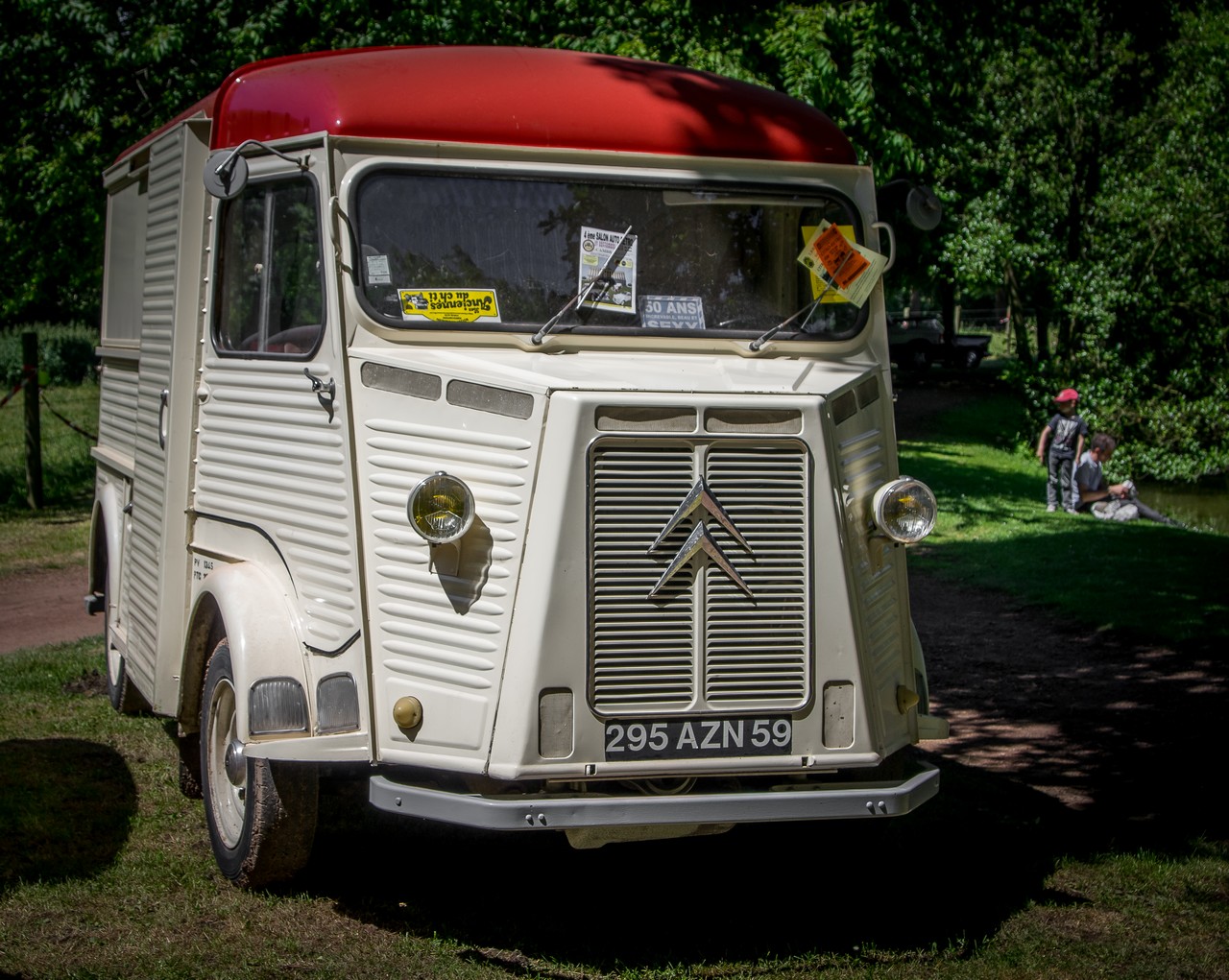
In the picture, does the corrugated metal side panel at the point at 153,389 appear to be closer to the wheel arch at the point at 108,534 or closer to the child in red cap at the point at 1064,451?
the wheel arch at the point at 108,534

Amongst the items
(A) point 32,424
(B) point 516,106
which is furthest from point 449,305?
(A) point 32,424

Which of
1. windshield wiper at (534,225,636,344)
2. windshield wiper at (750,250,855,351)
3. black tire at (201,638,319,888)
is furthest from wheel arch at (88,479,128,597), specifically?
windshield wiper at (750,250,855,351)

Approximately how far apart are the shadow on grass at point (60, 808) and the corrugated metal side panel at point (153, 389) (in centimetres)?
57

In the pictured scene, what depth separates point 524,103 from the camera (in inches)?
199

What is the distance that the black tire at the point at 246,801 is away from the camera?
16.0 ft

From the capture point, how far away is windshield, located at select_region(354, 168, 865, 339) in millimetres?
4941

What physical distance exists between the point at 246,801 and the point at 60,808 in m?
1.55

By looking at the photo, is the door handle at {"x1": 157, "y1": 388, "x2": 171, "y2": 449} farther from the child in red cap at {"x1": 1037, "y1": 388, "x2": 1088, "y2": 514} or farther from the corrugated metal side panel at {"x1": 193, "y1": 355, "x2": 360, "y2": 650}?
the child in red cap at {"x1": 1037, "y1": 388, "x2": 1088, "y2": 514}

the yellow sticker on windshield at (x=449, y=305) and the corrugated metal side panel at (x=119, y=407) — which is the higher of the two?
the yellow sticker on windshield at (x=449, y=305)

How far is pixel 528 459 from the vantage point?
441 cm

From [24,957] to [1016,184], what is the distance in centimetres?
2280

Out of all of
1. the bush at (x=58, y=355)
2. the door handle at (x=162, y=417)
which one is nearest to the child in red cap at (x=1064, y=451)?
the door handle at (x=162, y=417)

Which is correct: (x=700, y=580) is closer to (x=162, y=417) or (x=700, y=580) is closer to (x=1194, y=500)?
(x=162, y=417)

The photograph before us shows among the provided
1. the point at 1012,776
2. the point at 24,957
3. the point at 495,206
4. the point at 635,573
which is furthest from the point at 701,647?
the point at 1012,776
